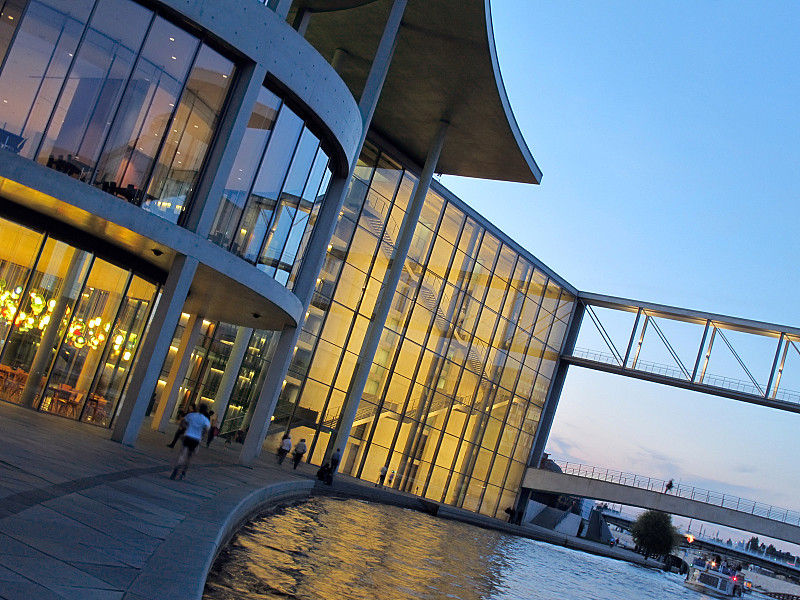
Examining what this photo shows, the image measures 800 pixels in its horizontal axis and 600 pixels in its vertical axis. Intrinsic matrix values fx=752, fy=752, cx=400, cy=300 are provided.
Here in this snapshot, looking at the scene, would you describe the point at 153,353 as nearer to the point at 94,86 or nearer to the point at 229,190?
the point at 229,190

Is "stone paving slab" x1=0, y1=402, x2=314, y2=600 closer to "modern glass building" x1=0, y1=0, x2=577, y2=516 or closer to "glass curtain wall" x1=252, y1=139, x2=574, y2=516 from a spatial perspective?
"modern glass building" x1=0, y1=0, x2=577, y2=516

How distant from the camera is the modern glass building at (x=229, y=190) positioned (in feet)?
49.1

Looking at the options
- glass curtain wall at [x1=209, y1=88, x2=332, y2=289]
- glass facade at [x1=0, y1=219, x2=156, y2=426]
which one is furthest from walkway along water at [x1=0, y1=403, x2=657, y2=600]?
glass curtain wall at [x1=209, y1=88, x2=332, y2=289]

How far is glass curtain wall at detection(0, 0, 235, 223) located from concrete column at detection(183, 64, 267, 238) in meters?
0.24

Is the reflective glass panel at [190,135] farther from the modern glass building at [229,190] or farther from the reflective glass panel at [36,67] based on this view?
the reflective glass panel at [36,67]

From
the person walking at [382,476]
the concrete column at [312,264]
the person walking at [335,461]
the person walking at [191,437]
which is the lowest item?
the person walking at [382,476]

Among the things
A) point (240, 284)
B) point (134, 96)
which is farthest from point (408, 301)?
point (134, 96)

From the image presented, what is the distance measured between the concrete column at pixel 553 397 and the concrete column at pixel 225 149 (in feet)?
116

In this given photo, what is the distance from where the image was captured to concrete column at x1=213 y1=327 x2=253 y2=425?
33.2 meters

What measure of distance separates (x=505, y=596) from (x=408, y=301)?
25213 millimetres

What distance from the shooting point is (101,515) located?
26.8 feet

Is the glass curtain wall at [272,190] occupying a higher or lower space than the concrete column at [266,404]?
higher

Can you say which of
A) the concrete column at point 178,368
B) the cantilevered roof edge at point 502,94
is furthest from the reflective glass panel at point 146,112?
the cantilevered roof edge at point 502,94

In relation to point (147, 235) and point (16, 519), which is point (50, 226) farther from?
point (16, 519)
